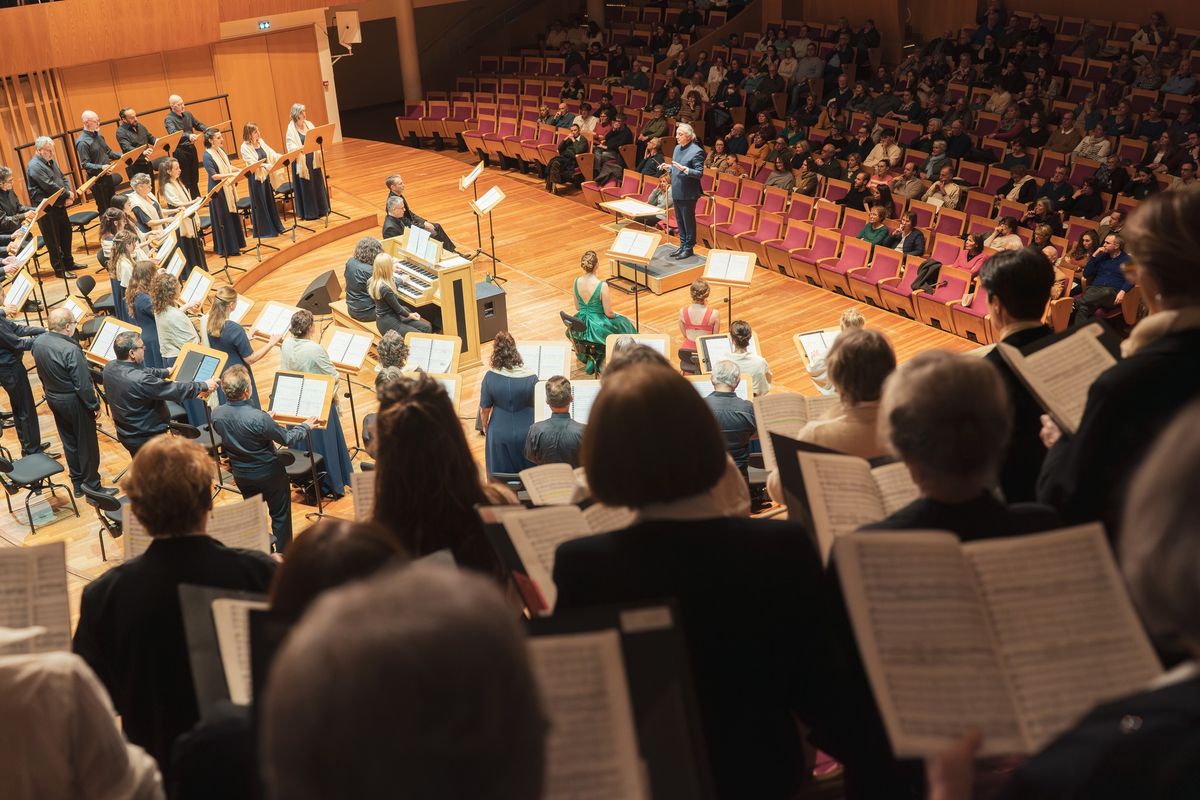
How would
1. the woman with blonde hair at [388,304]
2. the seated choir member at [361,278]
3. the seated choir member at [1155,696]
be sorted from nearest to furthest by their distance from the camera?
the seated choir member at [1155,696] < the woman with blonde hair at [388,304] < the seated choir member at [361,278]

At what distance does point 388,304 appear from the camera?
887 centimetres

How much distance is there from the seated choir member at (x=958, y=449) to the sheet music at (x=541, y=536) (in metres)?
0.62

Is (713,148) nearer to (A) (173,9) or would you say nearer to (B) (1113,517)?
(A) (173,9)

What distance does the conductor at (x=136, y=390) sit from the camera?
21.7 feet

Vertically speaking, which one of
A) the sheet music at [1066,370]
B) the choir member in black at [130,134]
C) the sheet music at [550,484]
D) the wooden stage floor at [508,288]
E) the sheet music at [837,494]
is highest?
the sheet music at [1066,370]

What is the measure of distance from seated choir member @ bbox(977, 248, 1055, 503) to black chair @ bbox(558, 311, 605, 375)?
20.4 ft

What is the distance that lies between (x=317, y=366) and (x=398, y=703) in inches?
254

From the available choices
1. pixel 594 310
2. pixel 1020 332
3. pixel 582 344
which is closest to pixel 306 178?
pixel 582 344

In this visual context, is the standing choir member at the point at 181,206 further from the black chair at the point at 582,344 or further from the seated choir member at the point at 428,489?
the seated choir member at the point at 428,489

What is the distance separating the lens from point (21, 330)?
290 inches

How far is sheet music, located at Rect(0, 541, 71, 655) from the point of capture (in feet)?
6.48

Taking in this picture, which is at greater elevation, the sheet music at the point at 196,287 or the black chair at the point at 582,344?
the sheet music at the point at 196,287

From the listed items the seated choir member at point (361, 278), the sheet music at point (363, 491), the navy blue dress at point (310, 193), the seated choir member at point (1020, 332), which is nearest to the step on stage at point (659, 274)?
the seated choir member at point (361, 278)

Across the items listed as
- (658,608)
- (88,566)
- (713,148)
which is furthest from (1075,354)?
A: (713,148)
